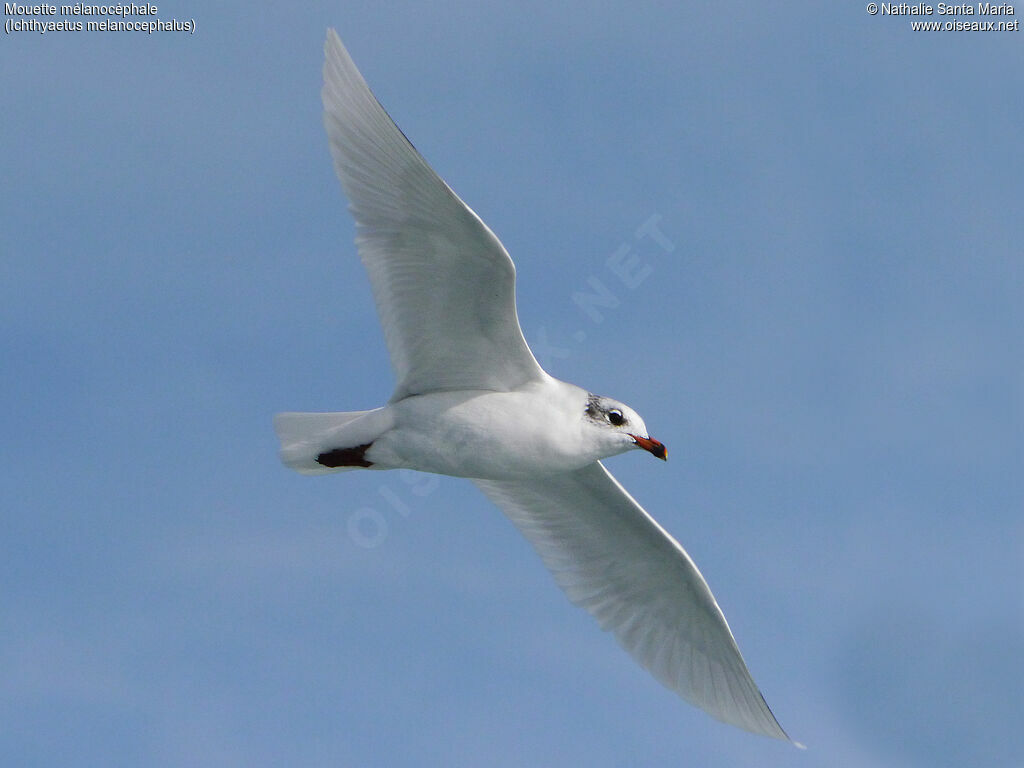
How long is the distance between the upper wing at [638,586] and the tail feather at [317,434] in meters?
2.24

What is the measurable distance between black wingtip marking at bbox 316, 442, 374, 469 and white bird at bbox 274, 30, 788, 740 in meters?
0.01

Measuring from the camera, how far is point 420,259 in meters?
10.9

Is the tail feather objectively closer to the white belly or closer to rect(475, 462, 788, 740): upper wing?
the white belly

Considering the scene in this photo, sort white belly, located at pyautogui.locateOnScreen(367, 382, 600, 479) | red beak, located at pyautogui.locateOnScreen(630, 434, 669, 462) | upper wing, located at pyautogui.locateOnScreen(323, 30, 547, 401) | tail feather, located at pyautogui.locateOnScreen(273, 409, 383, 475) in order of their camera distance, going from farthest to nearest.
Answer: tail feather, located at pyautogui.locateOnScreen(273, 409, 383, 475), red beak, located at pyautogui.locateOnScreen(630, 434, 669, 462), white belly, located at pyautogui.locateOnScreen(367, 382, 600, 479), upper wing, located at pyautogui.locateOnScreen(323, 30, 547, 401)

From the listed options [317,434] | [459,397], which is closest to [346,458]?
[317,434]

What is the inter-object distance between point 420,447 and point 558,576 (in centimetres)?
292

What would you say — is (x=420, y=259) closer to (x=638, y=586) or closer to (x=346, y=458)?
(x=346, y=458)

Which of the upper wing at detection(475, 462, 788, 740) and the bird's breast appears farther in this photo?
the upper wing at detection(475, 462, 788, 740)

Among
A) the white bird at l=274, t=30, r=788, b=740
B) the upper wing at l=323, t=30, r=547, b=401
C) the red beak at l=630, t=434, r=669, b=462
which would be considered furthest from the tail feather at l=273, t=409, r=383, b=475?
the red beak at l=630, t=434, r=669, b=462

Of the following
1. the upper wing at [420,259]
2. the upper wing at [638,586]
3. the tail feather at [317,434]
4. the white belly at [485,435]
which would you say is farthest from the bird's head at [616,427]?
the tail feather at [317,434]

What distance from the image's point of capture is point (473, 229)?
10391 millimetres

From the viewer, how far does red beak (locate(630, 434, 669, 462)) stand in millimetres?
11328

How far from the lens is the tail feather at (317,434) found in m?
11.5

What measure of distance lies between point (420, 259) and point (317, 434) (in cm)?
200
